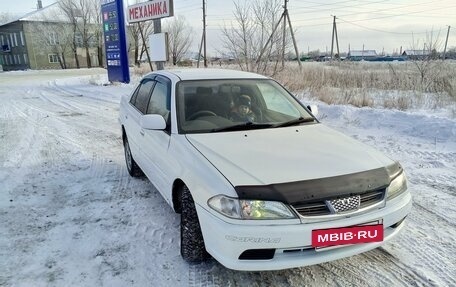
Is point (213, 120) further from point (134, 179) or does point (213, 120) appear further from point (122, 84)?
point (122, 84)

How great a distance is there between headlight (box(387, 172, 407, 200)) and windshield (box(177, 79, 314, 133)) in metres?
1.17

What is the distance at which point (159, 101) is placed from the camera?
3732mm

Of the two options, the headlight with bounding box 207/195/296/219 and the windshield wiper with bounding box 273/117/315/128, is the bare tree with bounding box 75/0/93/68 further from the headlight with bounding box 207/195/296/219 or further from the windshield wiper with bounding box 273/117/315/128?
the headlight with bounding box 207/195/296/219

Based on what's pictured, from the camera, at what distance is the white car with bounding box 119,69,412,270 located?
86.0 inches

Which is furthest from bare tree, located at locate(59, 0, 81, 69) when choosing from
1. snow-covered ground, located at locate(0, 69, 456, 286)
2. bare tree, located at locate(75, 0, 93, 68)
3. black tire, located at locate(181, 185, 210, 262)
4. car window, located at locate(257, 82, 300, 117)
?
black tire, located at locate(181, 185, 210, 262)

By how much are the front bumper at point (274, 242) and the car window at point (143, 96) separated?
2.16 m

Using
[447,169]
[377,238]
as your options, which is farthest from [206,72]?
[447,169]

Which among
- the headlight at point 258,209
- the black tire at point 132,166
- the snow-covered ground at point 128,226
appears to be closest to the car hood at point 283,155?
the headlight at point 258,209

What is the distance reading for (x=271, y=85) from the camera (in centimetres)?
402

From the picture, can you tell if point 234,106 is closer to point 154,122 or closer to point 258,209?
point 154,122

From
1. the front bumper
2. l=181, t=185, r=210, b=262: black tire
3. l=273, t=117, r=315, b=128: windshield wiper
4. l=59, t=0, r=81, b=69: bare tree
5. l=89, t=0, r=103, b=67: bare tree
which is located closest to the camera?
the front bumper

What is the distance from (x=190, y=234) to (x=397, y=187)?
1660 mm

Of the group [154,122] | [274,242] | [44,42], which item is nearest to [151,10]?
[154,122]

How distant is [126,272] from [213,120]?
5.08ft
